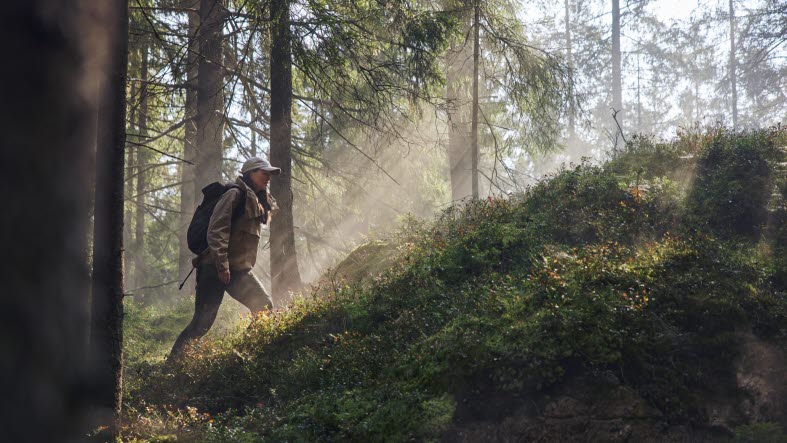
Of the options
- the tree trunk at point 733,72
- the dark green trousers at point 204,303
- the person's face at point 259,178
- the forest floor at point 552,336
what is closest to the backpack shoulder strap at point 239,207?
the person's face at point 259,178

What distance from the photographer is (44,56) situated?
11.9 feet

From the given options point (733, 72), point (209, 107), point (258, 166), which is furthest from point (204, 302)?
point (733, 72)

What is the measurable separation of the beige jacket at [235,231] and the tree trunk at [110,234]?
88.3 inches

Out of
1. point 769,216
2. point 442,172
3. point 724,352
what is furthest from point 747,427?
point 442,172

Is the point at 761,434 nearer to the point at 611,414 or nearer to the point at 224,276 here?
the point at 611,414

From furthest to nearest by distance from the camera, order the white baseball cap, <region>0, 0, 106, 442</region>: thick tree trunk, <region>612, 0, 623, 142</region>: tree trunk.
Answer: <region>612, 0, 623, 142</region>: tree trunk, the white baseball cap, <region>0, 0, 106, 442</region>: thick tree trunk

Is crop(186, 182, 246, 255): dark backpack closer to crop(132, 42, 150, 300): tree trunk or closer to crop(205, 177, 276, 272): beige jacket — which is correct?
crop(205, 177, 276, 272): beige jacket

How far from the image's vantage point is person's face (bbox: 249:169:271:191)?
736cm

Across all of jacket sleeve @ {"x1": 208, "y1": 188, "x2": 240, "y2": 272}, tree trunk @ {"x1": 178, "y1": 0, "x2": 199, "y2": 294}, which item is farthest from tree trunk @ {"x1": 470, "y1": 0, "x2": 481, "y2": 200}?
tree trunk @ {"x1": 178, "y1": 0, "x2": 199, "y2": 294}

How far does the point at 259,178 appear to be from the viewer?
739 cm

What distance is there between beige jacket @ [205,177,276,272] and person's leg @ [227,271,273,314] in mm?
132

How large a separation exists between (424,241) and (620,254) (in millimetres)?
3195

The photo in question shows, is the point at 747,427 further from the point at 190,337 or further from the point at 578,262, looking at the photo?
the point at 190,337

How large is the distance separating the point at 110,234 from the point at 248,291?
3060 mm
